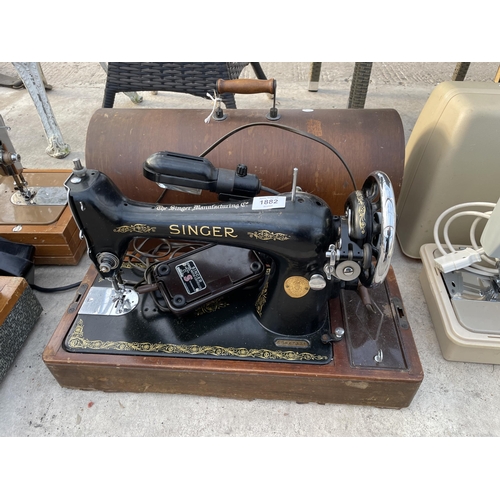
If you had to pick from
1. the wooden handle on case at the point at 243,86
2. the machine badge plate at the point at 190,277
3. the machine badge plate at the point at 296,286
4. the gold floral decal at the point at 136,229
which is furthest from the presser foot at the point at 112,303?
the wooden handle on case at the point at 243,86

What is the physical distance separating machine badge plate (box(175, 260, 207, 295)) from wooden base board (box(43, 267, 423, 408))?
22 cm

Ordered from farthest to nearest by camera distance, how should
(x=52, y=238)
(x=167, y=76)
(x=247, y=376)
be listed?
(x=167, y=76) → (x=52, y=238) → (x=247, y=376)

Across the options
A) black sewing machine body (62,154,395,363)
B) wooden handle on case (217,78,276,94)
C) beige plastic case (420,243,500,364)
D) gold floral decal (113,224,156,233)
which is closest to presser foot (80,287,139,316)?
black sewing machine body (62,154,395,363)

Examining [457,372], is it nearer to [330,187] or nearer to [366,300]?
[366,300]

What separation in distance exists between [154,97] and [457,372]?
8.93ft

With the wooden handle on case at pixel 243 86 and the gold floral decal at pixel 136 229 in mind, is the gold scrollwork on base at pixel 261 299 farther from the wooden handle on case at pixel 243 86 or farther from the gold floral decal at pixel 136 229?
the wooden handle on case at pixel 243 86

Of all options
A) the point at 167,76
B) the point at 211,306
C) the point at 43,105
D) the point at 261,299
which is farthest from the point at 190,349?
Result: the point at 43,105

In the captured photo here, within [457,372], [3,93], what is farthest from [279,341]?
[3,93]

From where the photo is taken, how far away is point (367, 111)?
59.1 inches

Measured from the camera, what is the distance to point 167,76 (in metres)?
1.97

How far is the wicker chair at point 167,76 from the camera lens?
1.95 m

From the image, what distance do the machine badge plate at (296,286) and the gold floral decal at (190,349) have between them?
19cm

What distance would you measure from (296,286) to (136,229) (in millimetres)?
455

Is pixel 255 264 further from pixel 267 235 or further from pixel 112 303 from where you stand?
pixel 112 303
